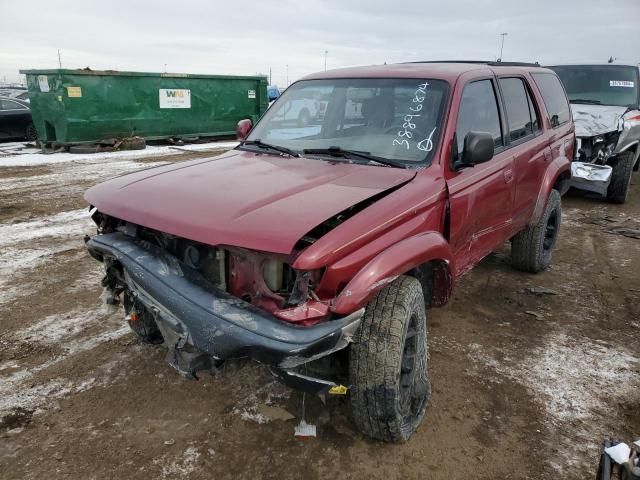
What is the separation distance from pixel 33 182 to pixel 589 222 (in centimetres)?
915

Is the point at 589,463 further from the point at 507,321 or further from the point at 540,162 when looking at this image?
the point at 540,162

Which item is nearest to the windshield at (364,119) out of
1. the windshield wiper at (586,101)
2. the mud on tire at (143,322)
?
the mud on tire at (143,322)

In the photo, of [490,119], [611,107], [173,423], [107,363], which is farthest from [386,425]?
[611,107]

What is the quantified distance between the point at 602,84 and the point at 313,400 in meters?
7.96

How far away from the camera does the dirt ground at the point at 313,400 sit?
246cm

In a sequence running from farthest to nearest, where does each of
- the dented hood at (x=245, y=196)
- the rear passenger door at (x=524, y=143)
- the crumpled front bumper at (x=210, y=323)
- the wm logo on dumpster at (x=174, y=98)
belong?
1. the wm logo on dumpster at (x=174, y=98)
2. the rear passenger door at (x=524, y=143)
3. the dented hood at (x=245, y=196)
4. the crumpled front bumper at (x=210, y=323)

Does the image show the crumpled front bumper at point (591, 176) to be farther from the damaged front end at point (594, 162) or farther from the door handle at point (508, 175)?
the door handle at point (508, 175)

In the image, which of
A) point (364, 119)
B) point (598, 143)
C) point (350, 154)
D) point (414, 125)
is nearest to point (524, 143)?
point (414, 125)

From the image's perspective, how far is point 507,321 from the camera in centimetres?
400

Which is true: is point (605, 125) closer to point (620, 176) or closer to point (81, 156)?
point (620, 176)

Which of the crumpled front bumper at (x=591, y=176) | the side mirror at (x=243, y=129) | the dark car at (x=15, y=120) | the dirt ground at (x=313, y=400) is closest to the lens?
the dirt ground at (x=313, y=400)

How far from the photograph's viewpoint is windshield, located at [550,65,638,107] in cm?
812

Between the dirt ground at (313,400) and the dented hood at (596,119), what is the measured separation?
352cm

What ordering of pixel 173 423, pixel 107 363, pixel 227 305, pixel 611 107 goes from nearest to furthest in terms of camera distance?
pixel 227 305 → pixel 173 423 → pixel 107 363 → pixel 611 107
